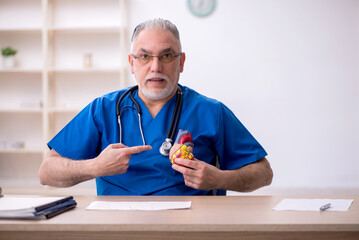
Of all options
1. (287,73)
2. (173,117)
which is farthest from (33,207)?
(287,73)

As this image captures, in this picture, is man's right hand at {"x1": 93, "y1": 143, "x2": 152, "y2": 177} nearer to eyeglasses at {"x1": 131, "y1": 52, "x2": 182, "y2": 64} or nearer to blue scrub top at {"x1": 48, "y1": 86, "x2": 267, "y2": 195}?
blue scrub top at {"x1": 48, "y1": 86, "x2": 267, "y2": 195}

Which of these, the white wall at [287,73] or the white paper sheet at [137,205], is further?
the white wall at [287,73]

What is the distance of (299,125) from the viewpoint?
14.7 feet

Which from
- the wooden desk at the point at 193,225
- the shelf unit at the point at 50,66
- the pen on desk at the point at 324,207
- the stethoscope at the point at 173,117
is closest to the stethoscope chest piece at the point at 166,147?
the stethoscope at the point at 173,117

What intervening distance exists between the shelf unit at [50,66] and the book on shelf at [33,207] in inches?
126

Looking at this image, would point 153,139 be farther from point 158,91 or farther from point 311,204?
point 311,204

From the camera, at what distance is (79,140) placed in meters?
1.71

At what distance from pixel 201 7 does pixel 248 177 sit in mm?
3112

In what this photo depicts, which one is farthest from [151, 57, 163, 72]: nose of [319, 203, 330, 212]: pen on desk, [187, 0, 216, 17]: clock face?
[187, 0, 216, 17]: clock face

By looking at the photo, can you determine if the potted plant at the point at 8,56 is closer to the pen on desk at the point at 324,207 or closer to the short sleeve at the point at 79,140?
the short sleeve at the point at 79,140

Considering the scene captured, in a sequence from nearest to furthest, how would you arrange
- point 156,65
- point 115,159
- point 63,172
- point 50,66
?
1. point 115,159
2. point 63,172
3. point 156,65
4. point 50,66

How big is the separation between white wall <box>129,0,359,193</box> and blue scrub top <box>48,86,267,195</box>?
2737 millimetres

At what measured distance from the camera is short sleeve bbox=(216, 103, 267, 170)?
1691 mm

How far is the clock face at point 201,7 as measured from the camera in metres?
4.41
